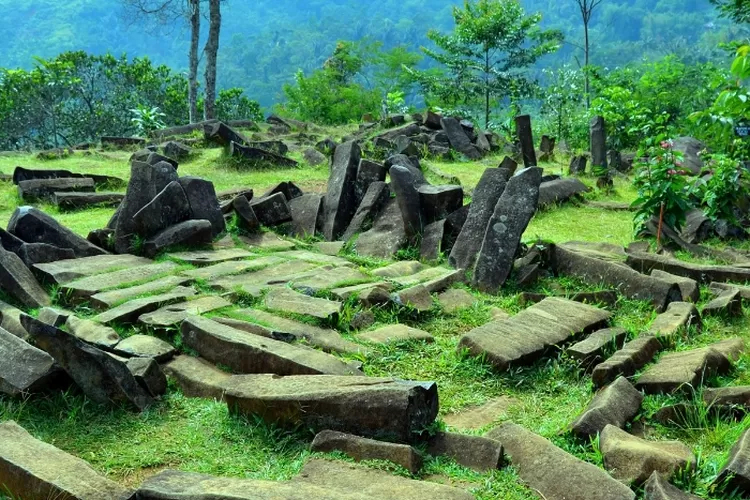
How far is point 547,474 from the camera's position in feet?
10.6

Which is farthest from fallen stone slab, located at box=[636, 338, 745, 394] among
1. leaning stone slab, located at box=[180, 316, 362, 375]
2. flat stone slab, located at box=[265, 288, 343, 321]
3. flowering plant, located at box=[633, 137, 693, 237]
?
flowering plant, located at box=[633, 137, 693, 237]

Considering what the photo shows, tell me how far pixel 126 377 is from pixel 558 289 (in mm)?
3708

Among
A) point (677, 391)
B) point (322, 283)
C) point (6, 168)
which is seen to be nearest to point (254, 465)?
point (677, 391)

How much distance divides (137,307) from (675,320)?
12.6 feet

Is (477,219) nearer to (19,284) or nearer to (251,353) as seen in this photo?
(251,353)

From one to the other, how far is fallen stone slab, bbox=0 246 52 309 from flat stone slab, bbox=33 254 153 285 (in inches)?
5.2

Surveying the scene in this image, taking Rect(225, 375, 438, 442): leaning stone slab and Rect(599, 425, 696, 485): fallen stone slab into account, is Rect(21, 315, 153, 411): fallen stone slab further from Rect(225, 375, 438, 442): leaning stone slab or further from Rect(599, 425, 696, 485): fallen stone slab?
Rect(599, 425, 696, 485): fallen stone slab

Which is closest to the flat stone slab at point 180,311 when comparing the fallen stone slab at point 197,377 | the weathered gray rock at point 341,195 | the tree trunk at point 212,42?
the fallen stone slab at point 197,377

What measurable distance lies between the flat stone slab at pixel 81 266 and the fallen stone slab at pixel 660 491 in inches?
185

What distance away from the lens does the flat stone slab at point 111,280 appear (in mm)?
5742

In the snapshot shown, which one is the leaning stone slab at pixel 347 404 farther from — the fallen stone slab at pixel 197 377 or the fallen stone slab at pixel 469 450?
the fallen stone slab at pixel 197 377

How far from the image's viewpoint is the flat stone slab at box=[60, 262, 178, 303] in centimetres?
574

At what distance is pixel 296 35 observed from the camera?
9256 cm

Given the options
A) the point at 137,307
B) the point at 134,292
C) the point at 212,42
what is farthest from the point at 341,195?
the point at 212,42
